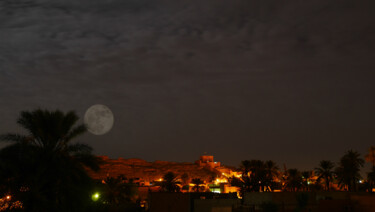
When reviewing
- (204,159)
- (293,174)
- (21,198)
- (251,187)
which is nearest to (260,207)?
(251,187)

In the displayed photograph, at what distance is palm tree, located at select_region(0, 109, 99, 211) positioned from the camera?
21766mm

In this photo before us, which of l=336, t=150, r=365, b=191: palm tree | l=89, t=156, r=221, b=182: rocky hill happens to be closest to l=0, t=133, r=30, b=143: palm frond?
l=336, t=150, r=365, b=191: palm tree

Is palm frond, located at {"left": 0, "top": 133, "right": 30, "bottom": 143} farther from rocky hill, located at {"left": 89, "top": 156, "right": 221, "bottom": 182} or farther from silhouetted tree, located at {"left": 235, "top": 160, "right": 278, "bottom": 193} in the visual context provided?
rocky hill, located at {"left": 89, "top": 156, "right": 221, "bottom": 182}

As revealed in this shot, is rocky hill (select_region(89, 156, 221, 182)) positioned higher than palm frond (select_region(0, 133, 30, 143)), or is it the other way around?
rocky hill (select_region(89, 156, 221, 182))

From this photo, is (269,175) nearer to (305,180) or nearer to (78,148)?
(305,180)

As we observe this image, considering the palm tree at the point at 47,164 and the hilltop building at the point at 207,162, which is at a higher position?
the hilltop building at the point at 207,162

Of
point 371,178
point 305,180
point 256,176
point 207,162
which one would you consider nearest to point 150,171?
point 207,162

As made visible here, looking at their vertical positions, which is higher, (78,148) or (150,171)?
(150,171)

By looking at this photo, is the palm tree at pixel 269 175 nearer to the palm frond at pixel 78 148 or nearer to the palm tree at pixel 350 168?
the palm tree at pixel 350 168

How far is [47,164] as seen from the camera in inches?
879

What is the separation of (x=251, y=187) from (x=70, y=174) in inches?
1843

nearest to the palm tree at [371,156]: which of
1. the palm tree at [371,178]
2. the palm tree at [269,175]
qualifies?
the palm tree at [371,178]

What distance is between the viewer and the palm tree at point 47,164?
71.4ft

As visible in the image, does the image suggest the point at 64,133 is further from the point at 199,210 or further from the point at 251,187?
the point at 251,187
